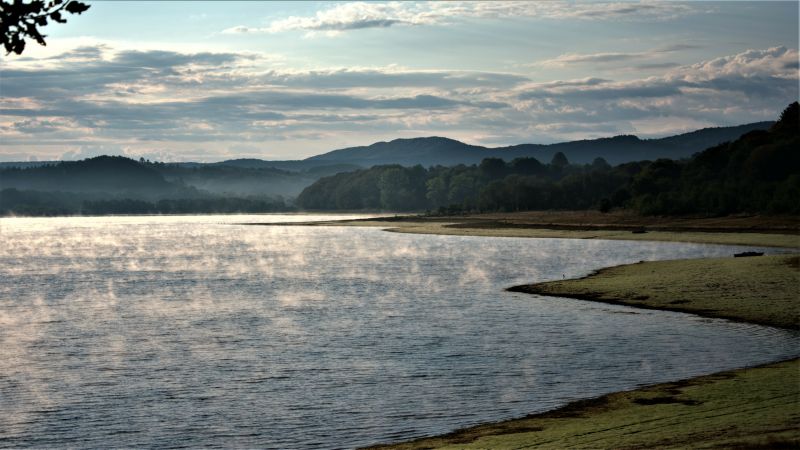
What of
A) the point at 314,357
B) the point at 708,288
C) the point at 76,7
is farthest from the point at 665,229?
the point at 76,7

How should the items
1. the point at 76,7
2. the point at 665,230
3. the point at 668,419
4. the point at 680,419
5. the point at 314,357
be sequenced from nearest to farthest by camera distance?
the point at 76,7 → the point at 680,419 → the point at 668,419 → the point at 314,357 → the point at 665,230

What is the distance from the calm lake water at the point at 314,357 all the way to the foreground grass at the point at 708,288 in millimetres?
2839

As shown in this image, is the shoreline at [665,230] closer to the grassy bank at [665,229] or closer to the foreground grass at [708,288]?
→ the grassy bank at [665,229]

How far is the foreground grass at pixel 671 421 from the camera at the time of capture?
22922mm

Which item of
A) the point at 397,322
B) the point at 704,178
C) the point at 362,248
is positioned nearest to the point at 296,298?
the point at 397,322

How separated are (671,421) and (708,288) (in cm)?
3840

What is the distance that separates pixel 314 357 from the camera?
4078cm

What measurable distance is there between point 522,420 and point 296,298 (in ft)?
134

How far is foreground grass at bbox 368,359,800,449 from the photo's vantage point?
22922 mm

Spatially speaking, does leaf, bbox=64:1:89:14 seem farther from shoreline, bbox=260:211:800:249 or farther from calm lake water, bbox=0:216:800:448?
shoreline, bbox=260:211:800:249

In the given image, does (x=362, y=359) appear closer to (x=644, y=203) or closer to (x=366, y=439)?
(x=366, y=439)

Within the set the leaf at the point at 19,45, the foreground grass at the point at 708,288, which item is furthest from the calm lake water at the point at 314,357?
the leaf at the point at 19,45

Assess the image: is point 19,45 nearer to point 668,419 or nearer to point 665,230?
point 668,419

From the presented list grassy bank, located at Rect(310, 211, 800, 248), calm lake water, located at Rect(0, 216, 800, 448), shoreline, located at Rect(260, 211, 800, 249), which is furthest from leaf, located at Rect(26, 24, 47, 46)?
grassy bank, located at Rect(310, 211, 800, 248)
